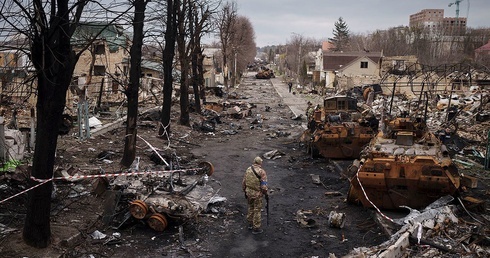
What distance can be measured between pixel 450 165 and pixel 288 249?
4.16 metres

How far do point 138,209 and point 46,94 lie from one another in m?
2.82

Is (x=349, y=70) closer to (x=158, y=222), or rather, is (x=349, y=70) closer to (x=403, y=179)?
(x=403, y=179)

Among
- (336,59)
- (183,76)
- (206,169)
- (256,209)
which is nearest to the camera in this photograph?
(256,209)

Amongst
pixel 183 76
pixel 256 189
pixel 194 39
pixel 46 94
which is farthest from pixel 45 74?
pixel 194 39

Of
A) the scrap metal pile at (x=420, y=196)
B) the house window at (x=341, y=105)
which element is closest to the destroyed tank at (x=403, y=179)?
the scrap metal pile at (x=420, y=196)

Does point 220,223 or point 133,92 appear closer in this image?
point 220,223

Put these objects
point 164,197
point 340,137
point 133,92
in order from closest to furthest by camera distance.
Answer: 1. point 164,197
2. point 133,92
3. point 340,137

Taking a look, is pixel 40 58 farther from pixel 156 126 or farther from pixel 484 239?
pixel 156 126

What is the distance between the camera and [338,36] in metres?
108

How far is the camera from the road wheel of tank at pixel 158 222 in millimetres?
8641

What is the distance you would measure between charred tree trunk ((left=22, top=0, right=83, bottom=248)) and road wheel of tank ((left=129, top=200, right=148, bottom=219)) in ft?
5.44

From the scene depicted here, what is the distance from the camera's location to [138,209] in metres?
8.59

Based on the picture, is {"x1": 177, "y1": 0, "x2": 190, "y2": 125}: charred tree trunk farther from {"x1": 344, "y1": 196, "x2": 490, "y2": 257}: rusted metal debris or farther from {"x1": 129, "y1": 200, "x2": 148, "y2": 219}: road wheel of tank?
{"x1": 344, "y1": 196, "x2": 490, "y2": 257}: rusted metal debris

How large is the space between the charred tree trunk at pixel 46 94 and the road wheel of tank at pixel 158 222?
1912 millimetres
